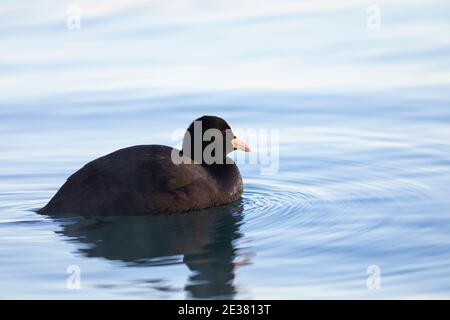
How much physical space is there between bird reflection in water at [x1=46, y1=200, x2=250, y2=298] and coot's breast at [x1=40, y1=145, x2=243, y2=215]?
4.5 inches

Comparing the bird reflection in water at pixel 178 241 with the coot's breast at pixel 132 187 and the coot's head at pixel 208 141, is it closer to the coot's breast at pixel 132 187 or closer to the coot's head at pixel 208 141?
the coot's breast at pixel 132 187

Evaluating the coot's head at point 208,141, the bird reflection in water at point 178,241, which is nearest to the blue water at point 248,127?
the bird reflection in water at point 178,241

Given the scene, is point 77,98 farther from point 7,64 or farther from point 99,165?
point 99,165

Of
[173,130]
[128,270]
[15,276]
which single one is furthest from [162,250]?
[173,130]

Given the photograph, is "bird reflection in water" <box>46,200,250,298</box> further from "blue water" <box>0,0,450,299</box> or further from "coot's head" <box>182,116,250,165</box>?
"coot's head" <box>182,116,250,165</box>

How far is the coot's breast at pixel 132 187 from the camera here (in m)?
11.0

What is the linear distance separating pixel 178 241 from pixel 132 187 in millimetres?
1034

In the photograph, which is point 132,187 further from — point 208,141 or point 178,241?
point 208,141

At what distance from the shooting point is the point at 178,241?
1030 cm

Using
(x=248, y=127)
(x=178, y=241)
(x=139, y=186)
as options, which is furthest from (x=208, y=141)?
(x=248, y=127)

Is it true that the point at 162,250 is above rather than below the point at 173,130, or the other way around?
below

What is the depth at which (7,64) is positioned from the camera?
17.2 m

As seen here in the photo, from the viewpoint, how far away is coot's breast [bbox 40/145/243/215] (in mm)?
11039

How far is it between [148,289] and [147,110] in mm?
6860
